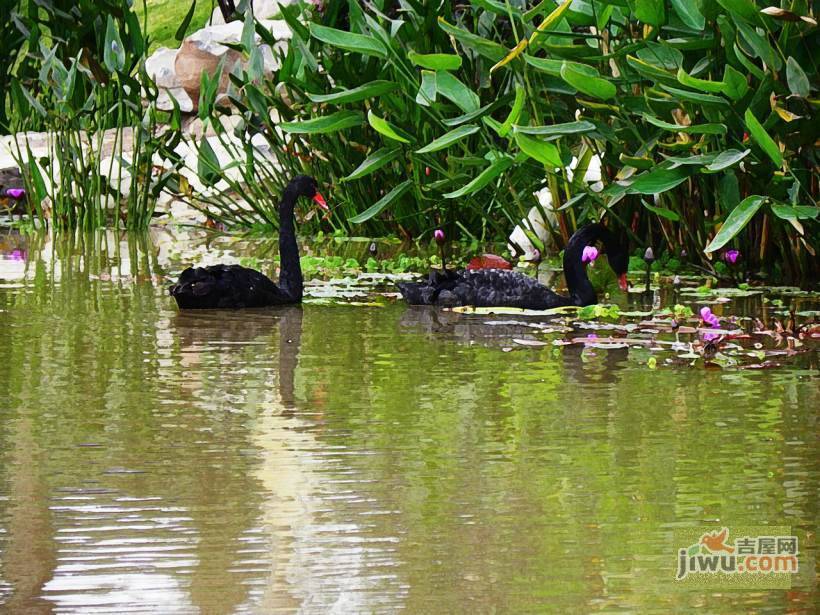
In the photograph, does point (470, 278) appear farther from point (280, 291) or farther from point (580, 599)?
point (580, 599)

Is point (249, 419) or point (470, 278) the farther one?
point (470, 278)

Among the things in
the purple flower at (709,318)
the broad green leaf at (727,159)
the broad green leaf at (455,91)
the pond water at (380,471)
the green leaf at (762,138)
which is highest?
the broad green leaf at (455,91)

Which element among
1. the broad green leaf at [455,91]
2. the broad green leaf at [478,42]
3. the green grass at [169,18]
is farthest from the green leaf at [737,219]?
the green grass at [169,18]

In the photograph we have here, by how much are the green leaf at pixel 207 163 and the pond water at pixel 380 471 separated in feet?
12.4

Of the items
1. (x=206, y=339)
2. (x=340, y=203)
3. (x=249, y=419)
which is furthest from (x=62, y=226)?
(x=249, y=419)

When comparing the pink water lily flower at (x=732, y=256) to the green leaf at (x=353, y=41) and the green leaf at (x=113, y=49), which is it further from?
the green leaf at (x=113, y=49)

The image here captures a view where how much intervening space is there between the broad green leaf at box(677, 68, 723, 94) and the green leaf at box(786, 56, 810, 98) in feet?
0.83

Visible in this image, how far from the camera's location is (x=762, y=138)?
A: 6.00m

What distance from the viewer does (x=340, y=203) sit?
9906mm

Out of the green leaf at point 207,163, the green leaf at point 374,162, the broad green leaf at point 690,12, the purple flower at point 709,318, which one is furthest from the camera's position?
the green leaf at point 207,163

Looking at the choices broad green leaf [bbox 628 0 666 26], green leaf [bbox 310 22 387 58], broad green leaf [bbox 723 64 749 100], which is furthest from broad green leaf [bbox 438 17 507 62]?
broad green leaf [bbox 723 64 749 100]

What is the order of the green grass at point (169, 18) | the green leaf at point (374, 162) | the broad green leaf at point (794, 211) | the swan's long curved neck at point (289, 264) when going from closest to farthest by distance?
the broad green leaf at point (794, 211), the swan's long curved neck at point (289, 264), the green leaf at point (374, 162), the green grass at point (169, 18)

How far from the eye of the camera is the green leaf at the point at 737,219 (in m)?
5.87

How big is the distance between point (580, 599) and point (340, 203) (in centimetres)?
723
